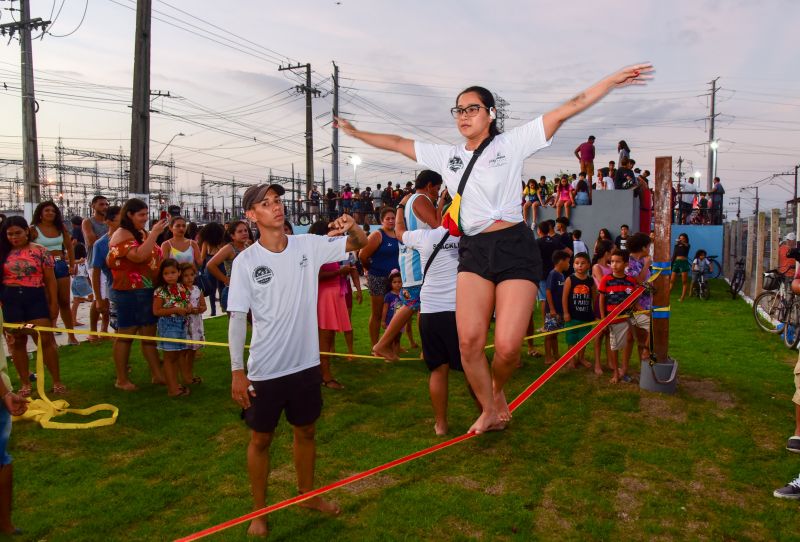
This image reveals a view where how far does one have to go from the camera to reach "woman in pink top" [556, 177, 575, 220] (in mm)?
20312

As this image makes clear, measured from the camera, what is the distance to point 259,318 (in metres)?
3.70

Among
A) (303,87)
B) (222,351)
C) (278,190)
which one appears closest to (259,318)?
(278,190)

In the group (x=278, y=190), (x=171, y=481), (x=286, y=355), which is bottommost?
(x=171, y=481)

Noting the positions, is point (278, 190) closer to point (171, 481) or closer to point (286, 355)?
point (286, 355)

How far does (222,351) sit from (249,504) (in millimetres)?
5431

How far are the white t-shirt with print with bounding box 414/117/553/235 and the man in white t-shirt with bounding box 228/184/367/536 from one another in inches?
43.7

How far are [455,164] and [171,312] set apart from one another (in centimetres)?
427

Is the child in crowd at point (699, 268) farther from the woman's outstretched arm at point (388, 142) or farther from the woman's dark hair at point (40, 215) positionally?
the woman's dark hair at point (40, 215)

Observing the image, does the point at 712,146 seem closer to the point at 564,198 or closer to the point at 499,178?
the point at 564,198

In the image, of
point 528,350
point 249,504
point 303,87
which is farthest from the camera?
point 303,87

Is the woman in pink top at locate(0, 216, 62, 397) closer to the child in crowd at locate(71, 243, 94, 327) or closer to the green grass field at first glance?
the green grass field

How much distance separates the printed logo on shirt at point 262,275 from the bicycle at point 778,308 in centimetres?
963

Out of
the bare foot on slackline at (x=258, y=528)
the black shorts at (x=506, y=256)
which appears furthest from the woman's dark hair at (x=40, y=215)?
the black shorts at (x=506, y=256)

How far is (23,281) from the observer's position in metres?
6.23
